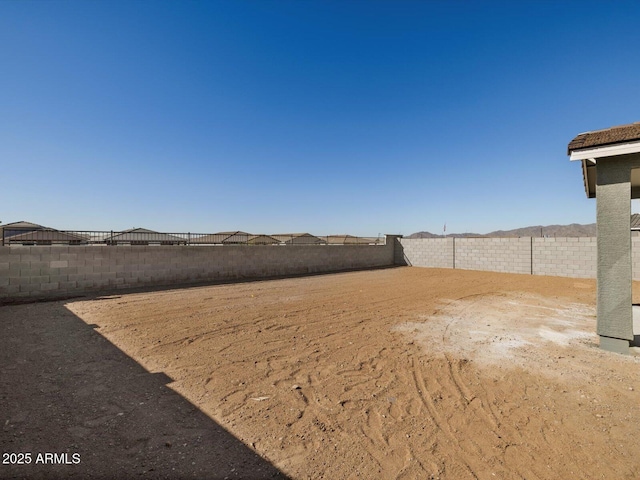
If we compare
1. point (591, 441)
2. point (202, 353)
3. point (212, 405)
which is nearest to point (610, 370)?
point (591, 441)

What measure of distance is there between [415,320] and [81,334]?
20.8 ft

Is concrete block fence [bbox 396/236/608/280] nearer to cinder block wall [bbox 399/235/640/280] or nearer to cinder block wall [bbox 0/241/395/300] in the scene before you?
cinder block wall [bbox 399/235/640/280]

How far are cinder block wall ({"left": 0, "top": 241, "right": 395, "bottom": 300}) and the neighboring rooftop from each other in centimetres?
1108

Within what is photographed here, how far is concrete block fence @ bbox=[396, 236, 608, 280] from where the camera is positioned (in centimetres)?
1356

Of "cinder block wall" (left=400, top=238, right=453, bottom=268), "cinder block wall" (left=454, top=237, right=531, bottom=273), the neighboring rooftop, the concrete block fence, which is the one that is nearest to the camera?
the neighboring rooftop

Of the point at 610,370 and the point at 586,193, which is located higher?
the point at 586,193

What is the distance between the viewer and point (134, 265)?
9992 mm

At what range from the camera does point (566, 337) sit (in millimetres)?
5246

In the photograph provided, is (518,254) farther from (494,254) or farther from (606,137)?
(606,137)

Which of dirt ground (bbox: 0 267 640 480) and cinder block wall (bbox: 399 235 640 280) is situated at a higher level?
cinder block wall (bbox: 399 235 640 280)

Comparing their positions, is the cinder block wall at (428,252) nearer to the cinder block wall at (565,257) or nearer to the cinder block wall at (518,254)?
the cinder block wall at (518,254)

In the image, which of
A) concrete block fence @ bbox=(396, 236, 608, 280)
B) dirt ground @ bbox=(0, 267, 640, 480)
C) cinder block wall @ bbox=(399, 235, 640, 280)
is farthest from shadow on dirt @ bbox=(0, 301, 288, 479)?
concrete block fence @ bbox=(396, 236, 608, 280)

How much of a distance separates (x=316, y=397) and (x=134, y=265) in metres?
9.22

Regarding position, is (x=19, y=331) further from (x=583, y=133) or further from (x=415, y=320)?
(x=583, y=133)
